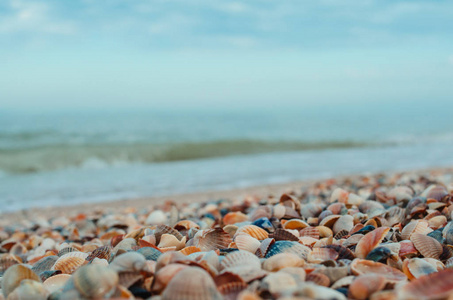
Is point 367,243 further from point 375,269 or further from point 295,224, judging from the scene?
point 295,224

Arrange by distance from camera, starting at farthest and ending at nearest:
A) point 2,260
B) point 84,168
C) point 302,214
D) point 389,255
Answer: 1. point 84,168
2. point 302,214
3. point 2,260
4. point 389,255

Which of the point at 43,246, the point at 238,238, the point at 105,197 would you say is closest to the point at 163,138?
the point at 105,197

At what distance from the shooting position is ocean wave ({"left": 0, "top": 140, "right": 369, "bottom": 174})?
12.6m

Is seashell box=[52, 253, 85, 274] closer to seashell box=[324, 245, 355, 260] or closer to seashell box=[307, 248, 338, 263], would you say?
seashell box=[307, 248, 338, 263]

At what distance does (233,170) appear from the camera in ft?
32.6

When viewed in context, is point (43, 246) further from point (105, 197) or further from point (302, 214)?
point (105, 197)

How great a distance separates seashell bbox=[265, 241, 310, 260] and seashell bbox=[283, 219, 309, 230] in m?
0.57

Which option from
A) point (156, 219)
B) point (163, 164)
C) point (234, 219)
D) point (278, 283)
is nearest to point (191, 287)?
point (278, 283)

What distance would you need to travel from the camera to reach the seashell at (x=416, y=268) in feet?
5.72

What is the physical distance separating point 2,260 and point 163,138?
54.8 feet

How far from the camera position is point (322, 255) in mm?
1901

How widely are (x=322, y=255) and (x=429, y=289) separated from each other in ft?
1.98

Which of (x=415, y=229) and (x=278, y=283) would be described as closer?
(x=278, y=283)

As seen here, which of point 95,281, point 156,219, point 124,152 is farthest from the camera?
point 124,152
